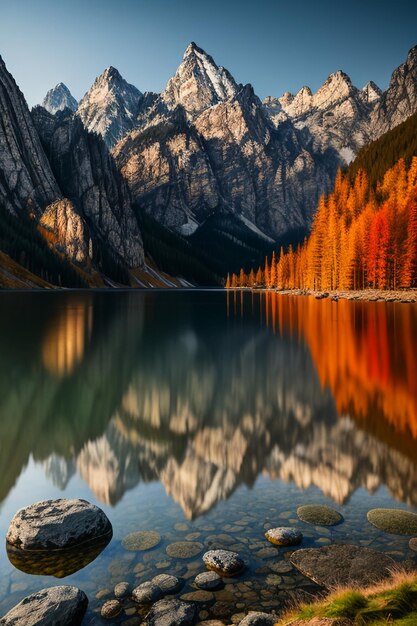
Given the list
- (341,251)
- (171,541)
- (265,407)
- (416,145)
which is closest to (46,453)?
(171,541)

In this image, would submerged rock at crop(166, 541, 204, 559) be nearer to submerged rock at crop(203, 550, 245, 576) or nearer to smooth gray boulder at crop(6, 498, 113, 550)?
submerged rock at crop(203, 550, 245, 576)

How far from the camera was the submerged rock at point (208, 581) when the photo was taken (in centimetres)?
635

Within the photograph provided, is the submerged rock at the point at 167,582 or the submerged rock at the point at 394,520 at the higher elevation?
the submerged rock at the point at 394,520

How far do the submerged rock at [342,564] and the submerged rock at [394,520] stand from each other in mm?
994

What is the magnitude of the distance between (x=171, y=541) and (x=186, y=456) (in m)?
3.84

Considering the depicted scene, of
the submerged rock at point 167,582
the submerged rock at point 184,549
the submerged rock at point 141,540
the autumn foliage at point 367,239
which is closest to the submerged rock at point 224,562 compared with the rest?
the submerged rock at point 184,549

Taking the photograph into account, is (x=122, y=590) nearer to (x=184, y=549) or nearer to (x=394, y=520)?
(x=184, y=549)

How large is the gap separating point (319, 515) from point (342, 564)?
176 centimetres

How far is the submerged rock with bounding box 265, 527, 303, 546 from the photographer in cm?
750

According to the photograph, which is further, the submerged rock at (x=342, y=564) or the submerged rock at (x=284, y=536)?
the submerged rock at (x=284, y=536)

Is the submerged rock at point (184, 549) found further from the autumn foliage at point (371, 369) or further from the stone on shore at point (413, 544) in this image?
the autumn foliage at point (371, 369)

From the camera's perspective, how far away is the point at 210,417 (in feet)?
47.9

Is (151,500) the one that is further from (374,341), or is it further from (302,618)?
(374,341)

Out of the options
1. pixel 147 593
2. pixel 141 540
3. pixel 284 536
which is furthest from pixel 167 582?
pixel 284 536
